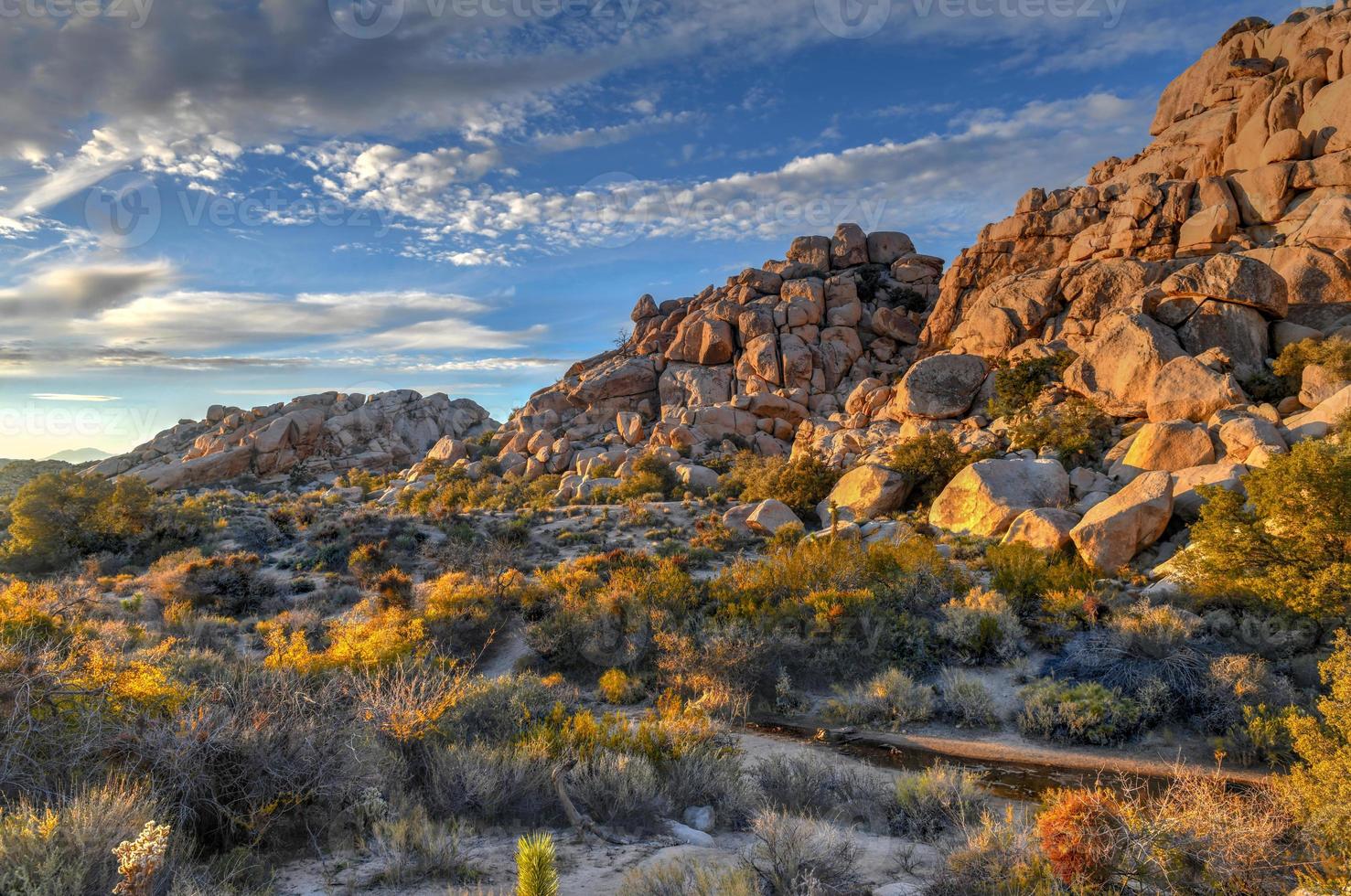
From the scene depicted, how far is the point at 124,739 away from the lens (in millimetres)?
5035

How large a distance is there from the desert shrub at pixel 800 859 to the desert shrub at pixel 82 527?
82.6ft

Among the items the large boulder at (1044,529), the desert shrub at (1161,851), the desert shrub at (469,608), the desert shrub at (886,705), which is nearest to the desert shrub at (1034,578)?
the large boulder at (1044,529)

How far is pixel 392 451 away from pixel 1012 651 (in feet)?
157

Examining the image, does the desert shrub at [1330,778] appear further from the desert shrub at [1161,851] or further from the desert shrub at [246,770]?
the desert shrub at [246,770]

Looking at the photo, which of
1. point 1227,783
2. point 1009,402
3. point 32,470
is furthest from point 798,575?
point 32,470

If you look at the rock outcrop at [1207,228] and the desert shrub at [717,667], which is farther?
the rock outcrop at [1207,228]

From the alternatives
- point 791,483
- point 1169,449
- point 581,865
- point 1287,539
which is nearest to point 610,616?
point 581,865

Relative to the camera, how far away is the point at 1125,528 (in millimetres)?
14094

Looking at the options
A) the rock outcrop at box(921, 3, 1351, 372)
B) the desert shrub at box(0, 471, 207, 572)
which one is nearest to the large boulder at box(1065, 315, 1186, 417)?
the rock outcrop at box(921, 3, 1351, 372)

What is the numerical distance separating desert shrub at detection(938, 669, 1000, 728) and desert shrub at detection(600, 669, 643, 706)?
5086 millimetres

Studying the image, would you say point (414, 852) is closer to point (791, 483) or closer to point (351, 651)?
point (351, 651)

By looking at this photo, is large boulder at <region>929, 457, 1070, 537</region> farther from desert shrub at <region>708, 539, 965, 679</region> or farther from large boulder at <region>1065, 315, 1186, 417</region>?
large boulder at <region>1065, 315, 1186, 417</region>

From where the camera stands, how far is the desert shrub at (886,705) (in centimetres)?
1030

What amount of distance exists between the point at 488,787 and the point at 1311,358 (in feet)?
89.7
